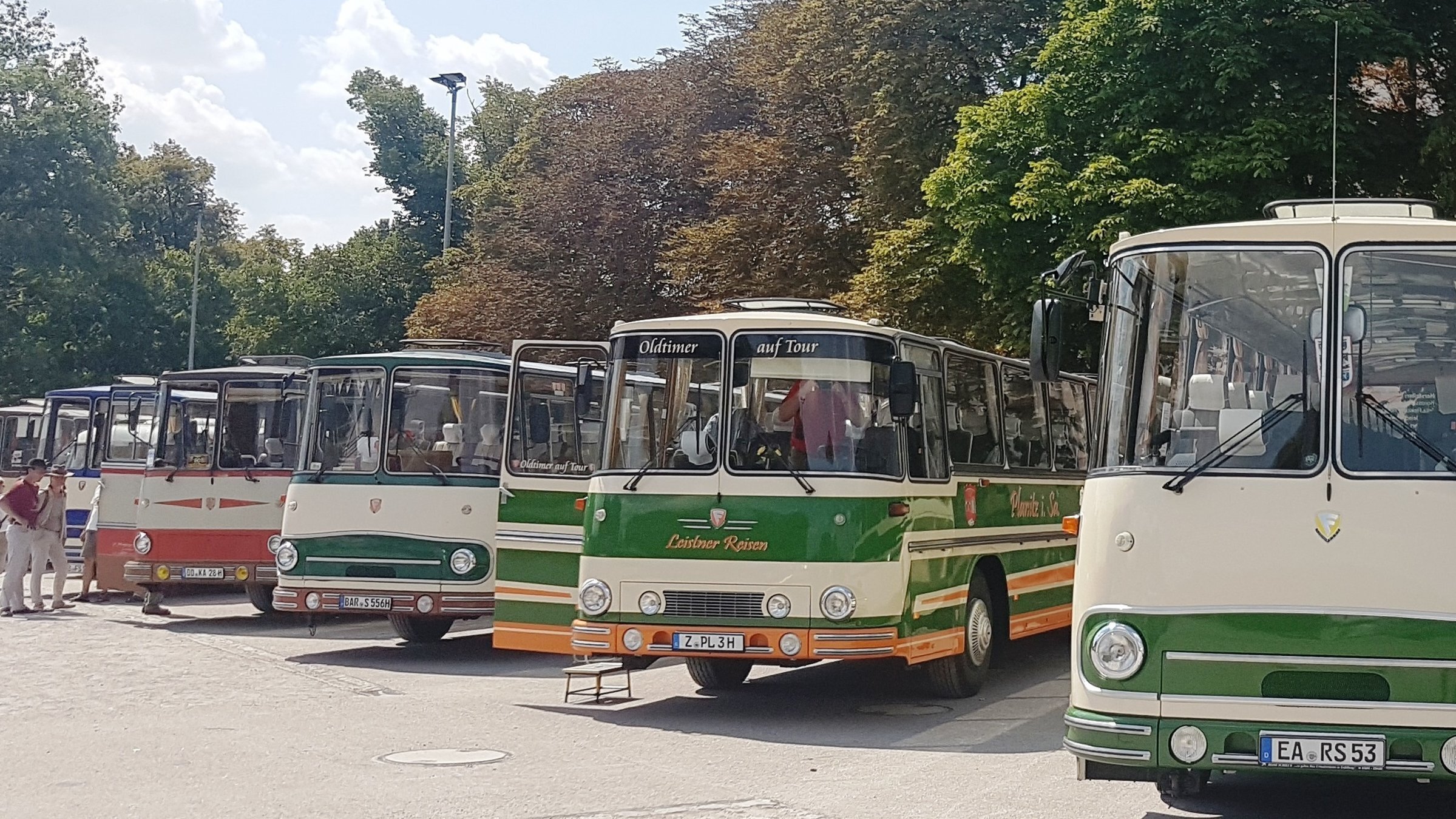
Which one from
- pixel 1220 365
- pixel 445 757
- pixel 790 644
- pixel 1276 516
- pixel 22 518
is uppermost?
pixel 1220 365

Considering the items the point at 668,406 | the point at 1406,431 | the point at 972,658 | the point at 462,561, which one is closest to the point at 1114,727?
the point at 1406,431

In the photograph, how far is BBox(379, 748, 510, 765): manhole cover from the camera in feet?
35.2

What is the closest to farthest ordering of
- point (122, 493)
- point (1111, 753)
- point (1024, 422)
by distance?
1. point (1111, 753)
2. point (1024, 422)
3. point (122, 493)

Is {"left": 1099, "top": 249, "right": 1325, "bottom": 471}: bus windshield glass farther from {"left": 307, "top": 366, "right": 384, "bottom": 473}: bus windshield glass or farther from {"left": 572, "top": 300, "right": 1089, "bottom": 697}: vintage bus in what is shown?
{"left": 307, "top": 366, "right": 384, "bottom": 473}: bus windshield glass

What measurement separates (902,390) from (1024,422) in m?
4.06

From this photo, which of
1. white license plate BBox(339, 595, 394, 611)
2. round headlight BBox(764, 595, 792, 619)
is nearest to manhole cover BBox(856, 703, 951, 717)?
round headlight BBox(764, 595, 792, 619)

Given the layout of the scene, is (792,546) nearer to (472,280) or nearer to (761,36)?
(761,36)

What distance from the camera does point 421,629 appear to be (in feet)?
61.9

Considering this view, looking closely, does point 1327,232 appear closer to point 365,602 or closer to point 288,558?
point 365,602

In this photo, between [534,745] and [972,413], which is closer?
[534,745]

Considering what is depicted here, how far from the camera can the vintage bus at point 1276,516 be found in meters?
7.58

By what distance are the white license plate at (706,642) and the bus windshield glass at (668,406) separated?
1238 mm

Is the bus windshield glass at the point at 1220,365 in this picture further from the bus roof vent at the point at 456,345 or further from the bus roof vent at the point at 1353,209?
the bus roof vent at the point at 456,345

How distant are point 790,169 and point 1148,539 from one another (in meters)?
32.3
